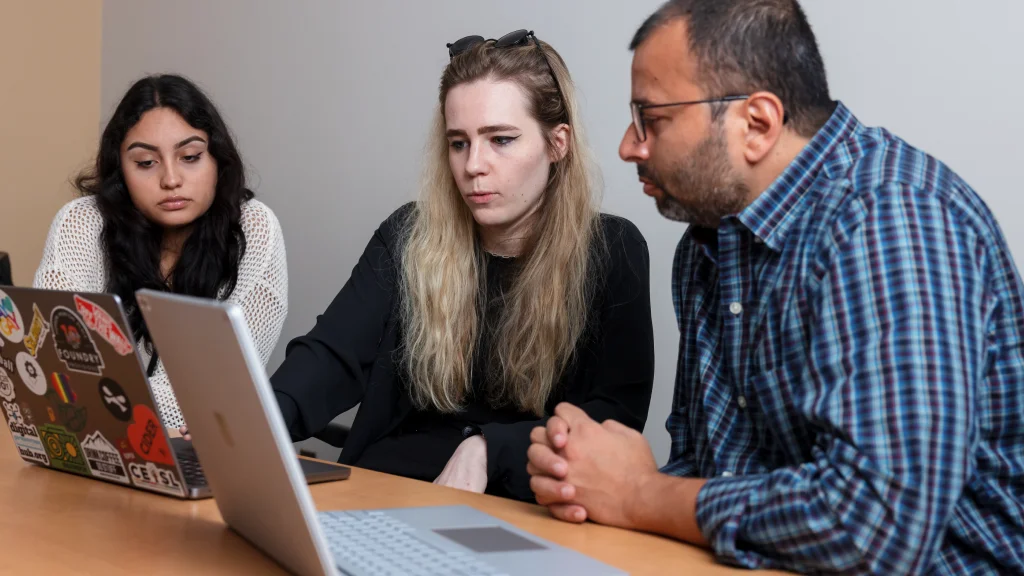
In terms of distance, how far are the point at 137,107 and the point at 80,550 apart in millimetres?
1741

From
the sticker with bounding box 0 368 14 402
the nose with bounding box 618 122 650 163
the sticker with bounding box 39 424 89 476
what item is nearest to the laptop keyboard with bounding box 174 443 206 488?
the sticker with bounding box 39 424 89 476

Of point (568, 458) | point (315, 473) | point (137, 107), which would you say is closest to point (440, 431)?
point (315, 473)

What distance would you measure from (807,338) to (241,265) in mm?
1701

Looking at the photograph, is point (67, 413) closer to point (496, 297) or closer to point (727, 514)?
point (727, 514)

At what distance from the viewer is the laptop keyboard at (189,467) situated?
3.98 feet

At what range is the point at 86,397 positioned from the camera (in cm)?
121

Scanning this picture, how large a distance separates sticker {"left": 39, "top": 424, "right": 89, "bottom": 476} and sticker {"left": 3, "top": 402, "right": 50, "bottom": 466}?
0.01 metres

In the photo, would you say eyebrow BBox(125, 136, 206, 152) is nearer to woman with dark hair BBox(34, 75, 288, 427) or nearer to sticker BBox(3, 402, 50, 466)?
woman with dark hair BBox(34, 75, 288, 427)

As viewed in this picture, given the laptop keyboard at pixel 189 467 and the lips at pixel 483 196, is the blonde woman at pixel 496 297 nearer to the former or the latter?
the lips at pixel 483 196

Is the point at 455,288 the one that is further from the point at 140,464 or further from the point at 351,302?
the point at 140,464

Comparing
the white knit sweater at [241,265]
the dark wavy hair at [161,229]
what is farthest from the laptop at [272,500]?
the dark wavy hair at [161,229]

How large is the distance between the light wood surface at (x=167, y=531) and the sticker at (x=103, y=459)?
15 mm

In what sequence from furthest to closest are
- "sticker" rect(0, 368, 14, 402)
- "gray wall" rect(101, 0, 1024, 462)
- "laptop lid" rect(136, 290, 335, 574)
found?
"gray wall" rect(101, 0, 1024, 462), "sticker" rect(0, 368, 14, 402), "laptop lid" rect(136, 290, 335, 574)

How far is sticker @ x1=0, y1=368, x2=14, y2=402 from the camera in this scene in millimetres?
1315
